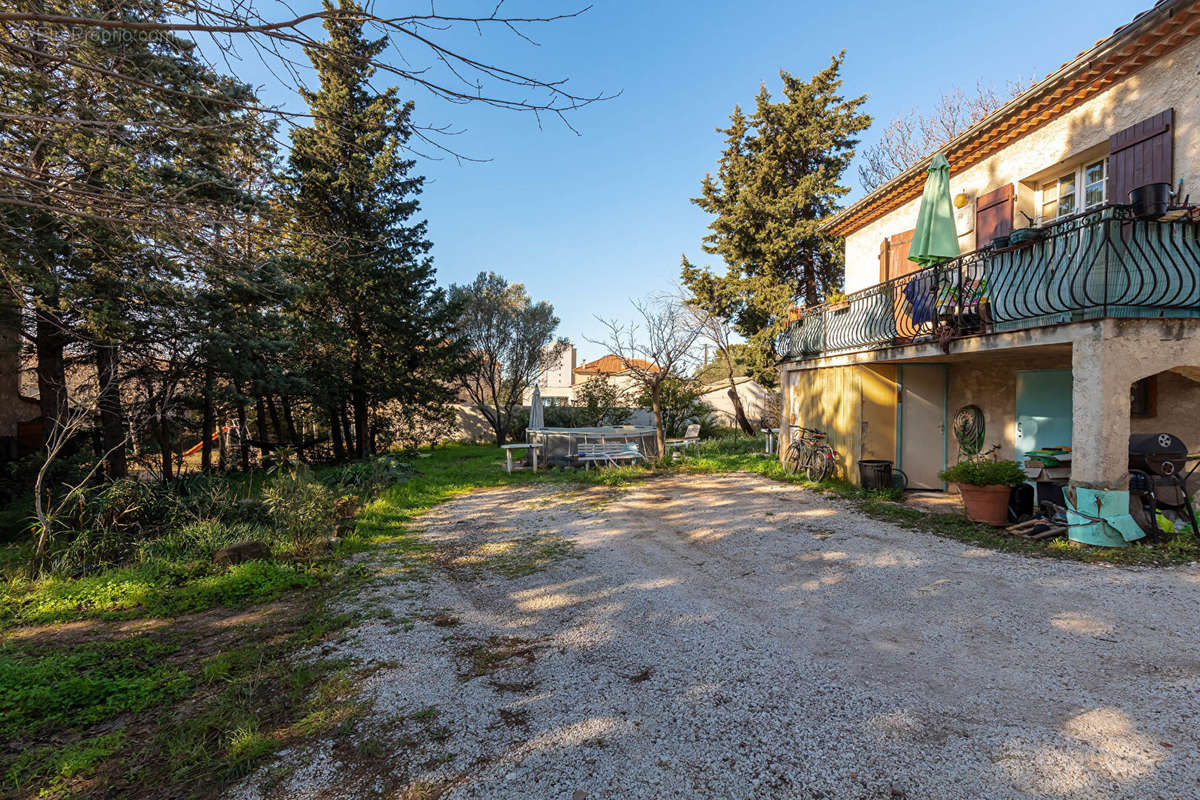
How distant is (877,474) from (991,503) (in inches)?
99.4

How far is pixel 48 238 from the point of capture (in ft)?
20.3

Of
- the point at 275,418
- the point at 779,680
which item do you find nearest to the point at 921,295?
the point at 779,680

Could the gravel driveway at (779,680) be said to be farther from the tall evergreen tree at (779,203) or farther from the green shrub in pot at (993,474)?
the tall evergreen tree at (779,203)

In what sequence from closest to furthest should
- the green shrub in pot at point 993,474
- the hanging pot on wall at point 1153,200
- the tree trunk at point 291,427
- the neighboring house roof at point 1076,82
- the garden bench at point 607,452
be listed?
the hanging pot on wall at point 1153,200 < the neighboring house roof at point 1076,82 < the green shrub in pot at point 993,474 < the garden bench at point 607,452 < the tree trunk at point 291,427

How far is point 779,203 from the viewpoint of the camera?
16.7 m

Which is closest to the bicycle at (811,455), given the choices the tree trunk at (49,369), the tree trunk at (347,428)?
the tree trunk at (347,428)

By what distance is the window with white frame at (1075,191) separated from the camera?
697cm

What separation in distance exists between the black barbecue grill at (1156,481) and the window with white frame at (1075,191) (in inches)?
134

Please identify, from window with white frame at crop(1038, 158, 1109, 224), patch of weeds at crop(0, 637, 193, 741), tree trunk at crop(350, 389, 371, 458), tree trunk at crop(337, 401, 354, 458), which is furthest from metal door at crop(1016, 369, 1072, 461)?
tree trunk at crop(337, 401, 354, 458)

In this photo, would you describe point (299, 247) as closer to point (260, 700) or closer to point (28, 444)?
point (260, 700)

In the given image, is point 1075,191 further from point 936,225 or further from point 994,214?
point 936,225

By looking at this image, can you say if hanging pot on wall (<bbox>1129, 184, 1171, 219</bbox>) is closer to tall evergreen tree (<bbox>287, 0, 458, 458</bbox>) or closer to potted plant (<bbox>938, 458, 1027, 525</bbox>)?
potted plant (<bbox>938, 458, 1027, 525</bbox>)

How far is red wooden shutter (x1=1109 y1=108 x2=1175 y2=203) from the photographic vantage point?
591cm

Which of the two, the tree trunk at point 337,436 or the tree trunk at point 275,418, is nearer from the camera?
the tree trunk at point 275,418
